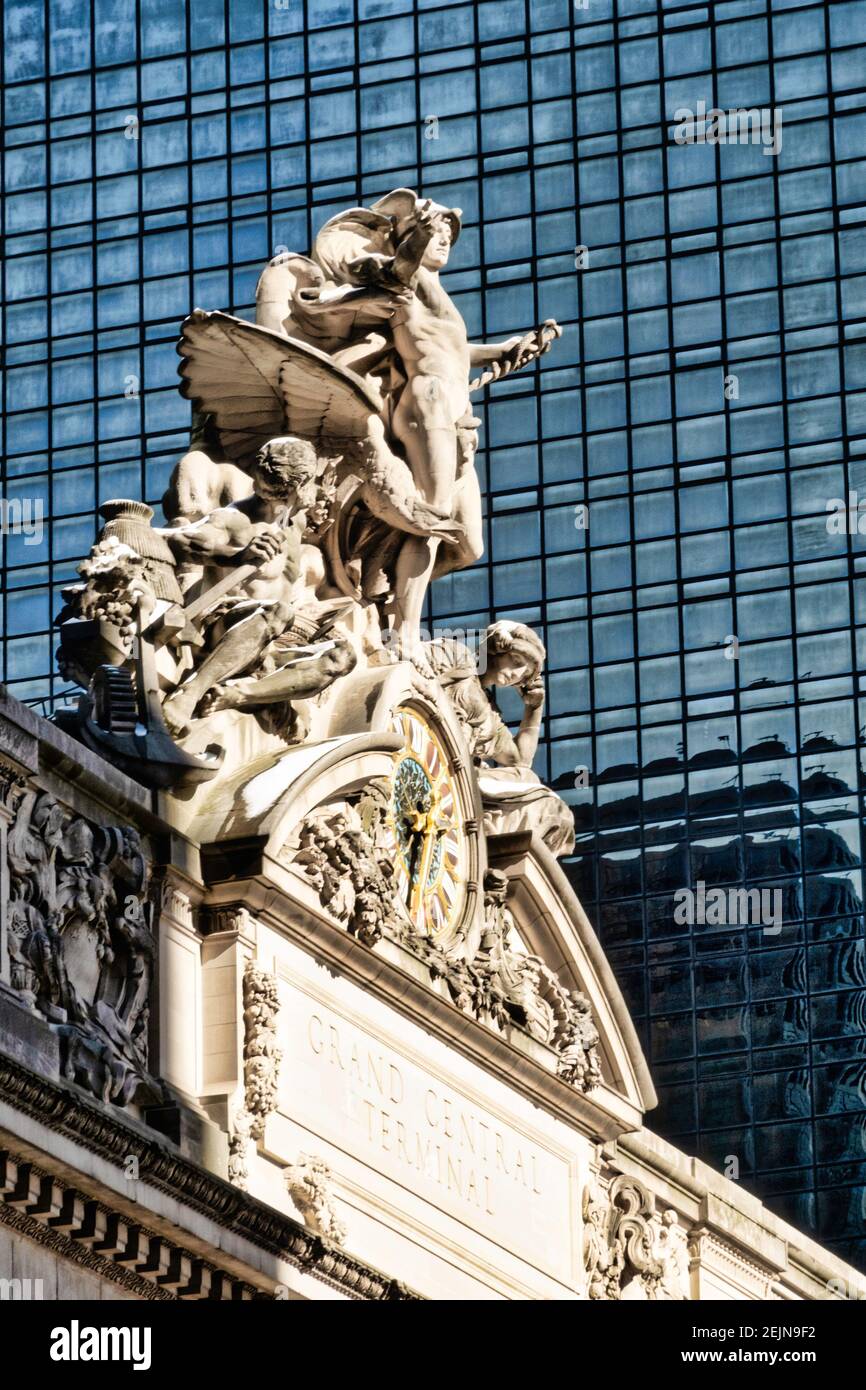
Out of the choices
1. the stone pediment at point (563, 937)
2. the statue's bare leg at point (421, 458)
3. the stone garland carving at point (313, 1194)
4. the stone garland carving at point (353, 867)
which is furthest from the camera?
the stone pediment at point (563, 937)

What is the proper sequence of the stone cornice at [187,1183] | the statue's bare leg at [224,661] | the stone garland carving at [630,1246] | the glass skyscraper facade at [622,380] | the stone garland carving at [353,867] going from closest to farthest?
the stone cornice at [187,1183] → the statue's bare leg at [224,661] → the stone garland carving at [353,867] → the stone garland carving at [630,1246] → the glass skyscraper facade at [622,380]

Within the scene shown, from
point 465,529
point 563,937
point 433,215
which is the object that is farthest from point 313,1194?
point 433,215

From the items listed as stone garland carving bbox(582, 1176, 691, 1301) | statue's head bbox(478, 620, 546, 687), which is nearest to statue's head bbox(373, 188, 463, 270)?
statue's head bbox(478, 620, 546, 687)

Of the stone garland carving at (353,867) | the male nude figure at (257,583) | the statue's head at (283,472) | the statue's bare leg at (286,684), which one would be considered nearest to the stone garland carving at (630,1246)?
the stone garland carving at (353,867)

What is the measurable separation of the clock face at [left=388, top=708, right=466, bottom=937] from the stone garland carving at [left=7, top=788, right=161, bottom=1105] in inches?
223

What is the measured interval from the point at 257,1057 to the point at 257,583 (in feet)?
19.9

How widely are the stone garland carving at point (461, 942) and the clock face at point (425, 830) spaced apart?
1.60 ft

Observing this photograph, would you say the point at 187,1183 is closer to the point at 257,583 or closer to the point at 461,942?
the point at 257,583

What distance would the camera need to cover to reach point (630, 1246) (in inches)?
2281

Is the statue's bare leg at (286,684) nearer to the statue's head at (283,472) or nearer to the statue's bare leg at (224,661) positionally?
the statue's bare leg at (224,661)

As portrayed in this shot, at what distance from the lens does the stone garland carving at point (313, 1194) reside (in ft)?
160

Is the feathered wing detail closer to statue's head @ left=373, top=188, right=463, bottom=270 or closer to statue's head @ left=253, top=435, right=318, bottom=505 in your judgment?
statue's head @ left=253, top=435, right=318, bottom=505

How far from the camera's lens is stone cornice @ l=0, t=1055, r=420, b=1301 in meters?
42.3

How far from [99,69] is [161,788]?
195ft
